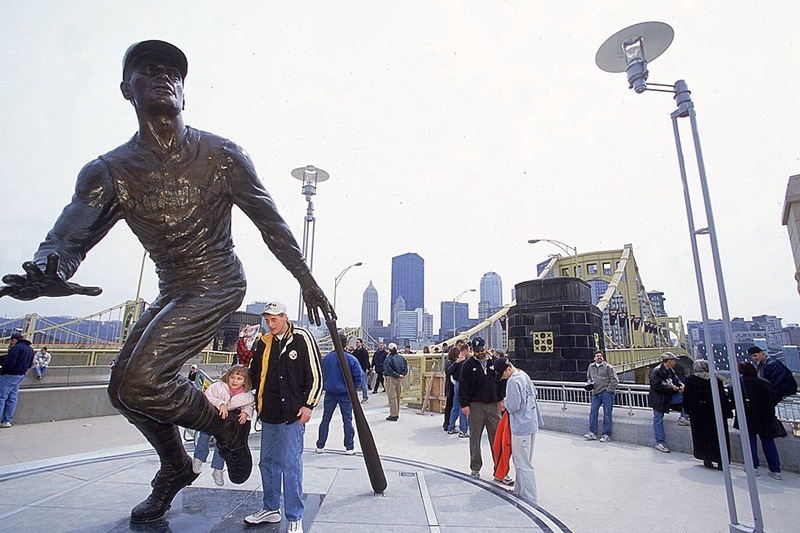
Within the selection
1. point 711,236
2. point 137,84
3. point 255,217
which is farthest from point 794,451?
point 137,84

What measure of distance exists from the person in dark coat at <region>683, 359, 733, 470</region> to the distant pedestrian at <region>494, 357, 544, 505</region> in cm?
311

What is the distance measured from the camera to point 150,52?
2545 mm

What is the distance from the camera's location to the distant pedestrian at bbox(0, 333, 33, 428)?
6.78 meters

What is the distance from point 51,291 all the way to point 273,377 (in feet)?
4.78

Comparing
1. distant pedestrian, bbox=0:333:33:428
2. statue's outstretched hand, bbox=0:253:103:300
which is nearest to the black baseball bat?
statue's outstretched hand, bbox=0:253:103:300

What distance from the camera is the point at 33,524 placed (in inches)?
107

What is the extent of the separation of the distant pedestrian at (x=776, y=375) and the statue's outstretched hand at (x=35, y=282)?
7.47 metres

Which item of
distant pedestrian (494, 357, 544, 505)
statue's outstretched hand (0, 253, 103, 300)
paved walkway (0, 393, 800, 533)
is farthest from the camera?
distant pedestrian (494, 357, 544, 505)

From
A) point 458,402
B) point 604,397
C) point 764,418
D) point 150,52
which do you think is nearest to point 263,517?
point 150,52

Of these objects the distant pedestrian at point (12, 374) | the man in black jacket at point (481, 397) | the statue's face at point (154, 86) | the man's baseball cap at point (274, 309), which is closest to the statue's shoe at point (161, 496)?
the man's baseball cap at point (274, 309)

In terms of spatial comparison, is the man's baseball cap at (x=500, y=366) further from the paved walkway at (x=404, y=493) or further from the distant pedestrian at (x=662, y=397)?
the distant pedestrian at (x=662, y=397)

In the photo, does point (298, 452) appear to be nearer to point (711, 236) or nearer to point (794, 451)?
point (711, 236)

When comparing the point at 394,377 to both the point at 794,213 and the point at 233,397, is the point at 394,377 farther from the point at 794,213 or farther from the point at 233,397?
the point at 794,213

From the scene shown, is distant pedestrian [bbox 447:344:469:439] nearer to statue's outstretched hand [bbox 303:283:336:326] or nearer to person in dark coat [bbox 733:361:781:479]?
person in dark coat [bbox 733:361:781:479]
